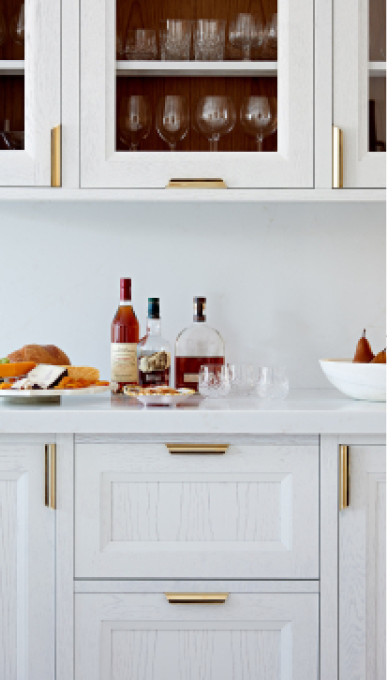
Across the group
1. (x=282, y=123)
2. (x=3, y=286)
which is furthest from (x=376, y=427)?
(x=3, y=286)

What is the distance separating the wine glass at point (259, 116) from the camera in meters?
1.56

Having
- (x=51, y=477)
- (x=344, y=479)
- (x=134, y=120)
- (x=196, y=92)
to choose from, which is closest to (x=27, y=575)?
(x=51, y=477)

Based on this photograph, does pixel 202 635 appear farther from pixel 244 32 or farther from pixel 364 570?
pixel 244 32

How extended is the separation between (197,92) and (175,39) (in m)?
0.13

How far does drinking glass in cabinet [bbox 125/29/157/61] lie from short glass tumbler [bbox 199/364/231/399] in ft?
2.39

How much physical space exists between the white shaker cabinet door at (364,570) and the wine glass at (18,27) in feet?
3.81

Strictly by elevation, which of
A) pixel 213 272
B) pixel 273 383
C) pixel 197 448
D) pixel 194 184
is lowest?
pixel 197 448

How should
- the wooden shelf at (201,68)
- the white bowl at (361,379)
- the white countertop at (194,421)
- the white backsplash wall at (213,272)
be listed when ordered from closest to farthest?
1. the white countertop at (194,421)
2. the white bowl at (361,379)
3. the wooden shelf at (201,68)
4. the white backsplash wall at (213,272)

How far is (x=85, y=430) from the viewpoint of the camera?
134 cm

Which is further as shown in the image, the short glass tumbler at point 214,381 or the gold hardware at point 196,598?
the short glass tumbler at point 214,381

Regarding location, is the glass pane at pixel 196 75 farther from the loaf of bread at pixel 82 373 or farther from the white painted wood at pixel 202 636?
the white painted wood at pixel 202 636

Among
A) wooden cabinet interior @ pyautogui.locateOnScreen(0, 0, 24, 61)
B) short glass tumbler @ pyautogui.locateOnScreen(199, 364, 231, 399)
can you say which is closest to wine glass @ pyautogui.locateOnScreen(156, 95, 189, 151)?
wooden cabinet interior @ pyautogui.locateOnScreen(0, 0, 24, 61)

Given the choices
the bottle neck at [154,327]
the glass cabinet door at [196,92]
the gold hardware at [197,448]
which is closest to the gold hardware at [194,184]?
the glass cabinet door at [196,92]

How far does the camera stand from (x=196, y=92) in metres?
1.59
